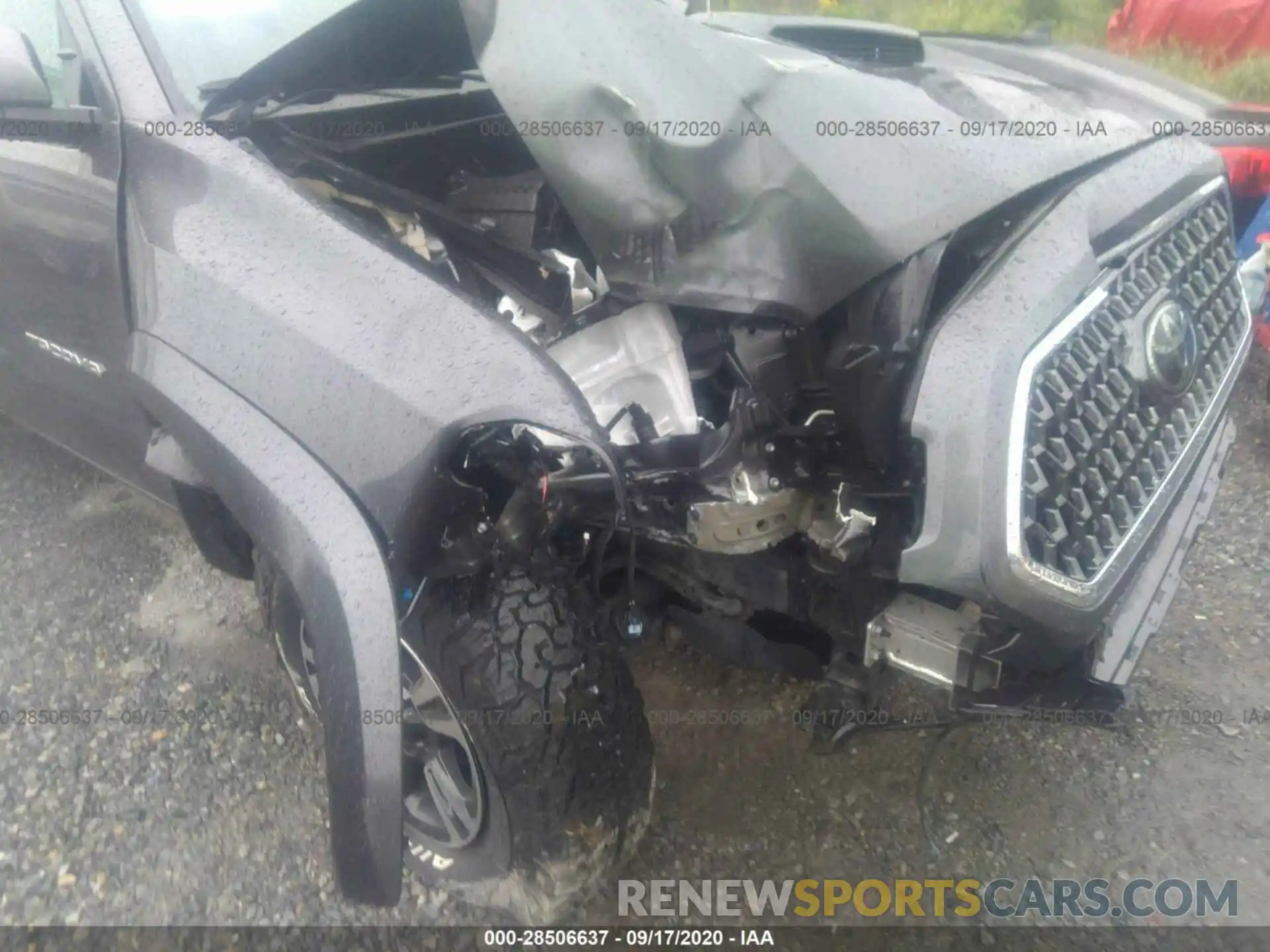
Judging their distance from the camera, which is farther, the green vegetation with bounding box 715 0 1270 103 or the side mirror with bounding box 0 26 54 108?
the green vegetation with bounding box 715 0 1270 103

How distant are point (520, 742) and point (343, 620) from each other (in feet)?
1.28

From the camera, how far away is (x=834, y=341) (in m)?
1.68

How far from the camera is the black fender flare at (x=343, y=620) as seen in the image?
1454mm

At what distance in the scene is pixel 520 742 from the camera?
5.37 ft

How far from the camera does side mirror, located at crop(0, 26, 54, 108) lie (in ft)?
6.49

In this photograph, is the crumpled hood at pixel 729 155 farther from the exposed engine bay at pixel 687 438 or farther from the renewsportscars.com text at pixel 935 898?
the renewsportscars.com text at pixel 935 898

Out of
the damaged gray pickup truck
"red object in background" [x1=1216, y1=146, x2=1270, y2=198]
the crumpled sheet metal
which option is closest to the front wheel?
the damaged gray pickup truck

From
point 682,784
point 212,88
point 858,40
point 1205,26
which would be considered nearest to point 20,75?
point 212,88

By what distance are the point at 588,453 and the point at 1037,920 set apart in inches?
52.6

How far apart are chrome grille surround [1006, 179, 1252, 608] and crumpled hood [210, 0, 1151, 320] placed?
0.83 feet

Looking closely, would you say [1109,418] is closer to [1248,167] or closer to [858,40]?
[858,40]

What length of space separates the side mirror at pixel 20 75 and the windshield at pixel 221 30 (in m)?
0.26

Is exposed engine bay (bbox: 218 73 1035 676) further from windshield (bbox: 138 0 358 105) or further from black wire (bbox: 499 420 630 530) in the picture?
windshield (bbox: 138 0 358 105)

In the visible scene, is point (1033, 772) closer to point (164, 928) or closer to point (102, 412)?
point (164, 928)
